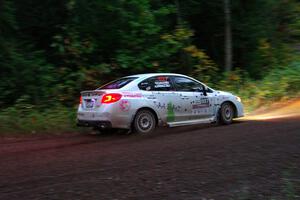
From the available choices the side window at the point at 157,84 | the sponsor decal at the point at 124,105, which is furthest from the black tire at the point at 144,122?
the side window at the point at 157,84

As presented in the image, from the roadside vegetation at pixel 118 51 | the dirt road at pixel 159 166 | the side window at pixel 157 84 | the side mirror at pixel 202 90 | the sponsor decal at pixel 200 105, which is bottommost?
the dirt road at pixel 159 166

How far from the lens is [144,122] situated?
12.9 meters

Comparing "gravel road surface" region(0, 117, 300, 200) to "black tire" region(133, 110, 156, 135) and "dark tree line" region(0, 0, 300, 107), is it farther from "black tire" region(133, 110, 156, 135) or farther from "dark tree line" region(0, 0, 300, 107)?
"dark tree line" region(0, 0, 300, 107)

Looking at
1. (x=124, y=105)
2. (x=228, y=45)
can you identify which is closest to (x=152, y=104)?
(x=124, y=105)

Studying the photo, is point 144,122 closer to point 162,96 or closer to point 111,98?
point 162,96

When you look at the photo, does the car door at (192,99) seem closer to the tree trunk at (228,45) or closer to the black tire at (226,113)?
the black tire at (226,113)

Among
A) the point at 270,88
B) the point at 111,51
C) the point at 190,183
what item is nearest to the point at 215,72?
the point at 270,88

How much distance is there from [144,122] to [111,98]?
1129 millimetres

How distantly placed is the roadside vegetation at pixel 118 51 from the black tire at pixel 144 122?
2.61 meters

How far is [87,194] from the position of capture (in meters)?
6.37

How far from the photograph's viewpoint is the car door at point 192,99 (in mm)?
13742

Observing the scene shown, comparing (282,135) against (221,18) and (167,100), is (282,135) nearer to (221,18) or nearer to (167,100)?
(167,100)

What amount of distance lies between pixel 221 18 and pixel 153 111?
1074 centimetres

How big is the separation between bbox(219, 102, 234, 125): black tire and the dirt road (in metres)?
2.24
